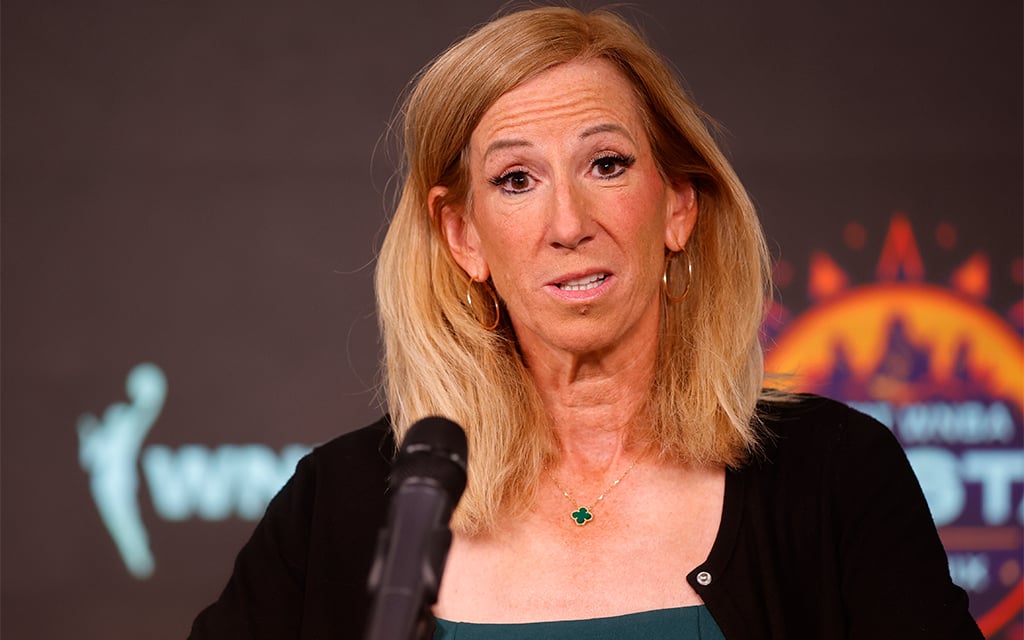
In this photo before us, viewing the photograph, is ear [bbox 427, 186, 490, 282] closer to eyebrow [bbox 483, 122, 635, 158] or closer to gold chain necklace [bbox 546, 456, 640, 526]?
eyebrow [bbox 483, 122, 635, 158]

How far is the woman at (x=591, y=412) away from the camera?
67.7 inches

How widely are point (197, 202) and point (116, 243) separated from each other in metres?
0.24

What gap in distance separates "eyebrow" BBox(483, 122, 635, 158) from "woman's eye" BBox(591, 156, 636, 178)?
4cm

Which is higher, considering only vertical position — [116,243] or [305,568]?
[116,243]

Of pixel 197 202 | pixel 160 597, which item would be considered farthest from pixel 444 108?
pixel 160 597

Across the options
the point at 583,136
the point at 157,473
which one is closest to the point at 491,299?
the point at 583,136

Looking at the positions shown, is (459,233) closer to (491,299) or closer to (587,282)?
(491,299)

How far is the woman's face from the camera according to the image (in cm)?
179

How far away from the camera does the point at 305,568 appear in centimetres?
191

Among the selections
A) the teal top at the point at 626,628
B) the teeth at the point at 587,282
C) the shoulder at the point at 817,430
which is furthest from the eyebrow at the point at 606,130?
the teal top at the point at 626,628

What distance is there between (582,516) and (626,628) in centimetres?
22

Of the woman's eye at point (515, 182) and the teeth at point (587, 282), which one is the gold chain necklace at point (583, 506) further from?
the woman's eye at point (515, 182)

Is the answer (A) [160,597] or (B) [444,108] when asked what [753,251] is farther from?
(A) [160,597]

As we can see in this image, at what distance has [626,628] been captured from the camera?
1696 millimetres
